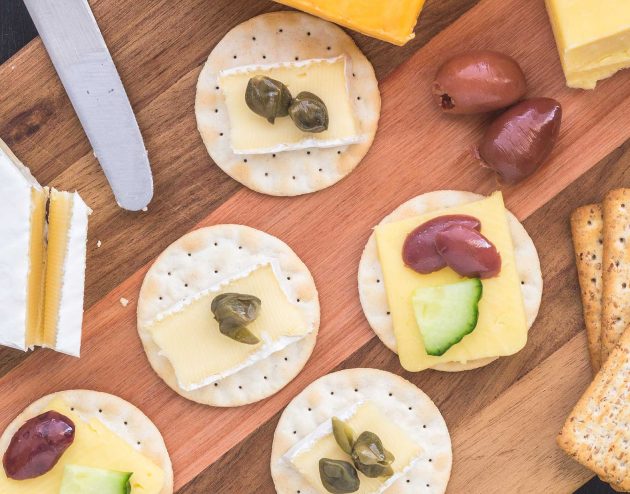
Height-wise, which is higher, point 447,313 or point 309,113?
point 309,113

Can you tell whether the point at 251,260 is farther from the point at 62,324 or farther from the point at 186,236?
the point at 62,324

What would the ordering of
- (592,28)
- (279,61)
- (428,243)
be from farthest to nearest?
(279,61) < (428,243) < (592,28)

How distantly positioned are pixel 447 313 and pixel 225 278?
644 mm

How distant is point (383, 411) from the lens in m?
2.33

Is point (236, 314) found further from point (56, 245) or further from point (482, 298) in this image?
point (482, 298)

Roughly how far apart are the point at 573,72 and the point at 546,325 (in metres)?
0.72

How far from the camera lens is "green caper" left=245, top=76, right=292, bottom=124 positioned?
2162 millimetres

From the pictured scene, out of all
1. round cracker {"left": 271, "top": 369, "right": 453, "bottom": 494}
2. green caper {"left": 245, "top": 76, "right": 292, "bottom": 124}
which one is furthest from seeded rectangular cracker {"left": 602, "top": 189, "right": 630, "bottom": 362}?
green caper {"left": 245, "top": 76, "right": 292, "bottom": 124}

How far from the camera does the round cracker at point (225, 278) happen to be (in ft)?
7.63

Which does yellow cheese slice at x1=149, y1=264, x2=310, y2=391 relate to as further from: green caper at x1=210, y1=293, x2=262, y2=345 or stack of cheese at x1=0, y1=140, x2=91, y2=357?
stack of cheese at x1=0, y1=140, x2=91, y2=357

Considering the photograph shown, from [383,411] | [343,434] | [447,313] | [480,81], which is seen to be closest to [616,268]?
[447,313]

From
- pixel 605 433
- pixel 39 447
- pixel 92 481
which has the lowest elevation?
pixel 605 433

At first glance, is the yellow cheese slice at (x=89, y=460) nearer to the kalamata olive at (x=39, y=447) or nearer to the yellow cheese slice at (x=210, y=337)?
the kalamata olive at (x=39, y=447)

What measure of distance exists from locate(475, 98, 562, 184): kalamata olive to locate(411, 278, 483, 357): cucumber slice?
0.33 metres
